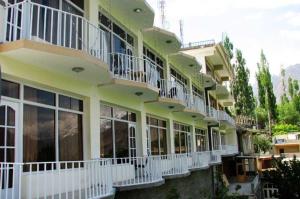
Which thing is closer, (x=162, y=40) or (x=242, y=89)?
(x=162, y=40)

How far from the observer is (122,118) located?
13492 mm

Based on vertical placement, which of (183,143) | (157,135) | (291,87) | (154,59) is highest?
(291,87)

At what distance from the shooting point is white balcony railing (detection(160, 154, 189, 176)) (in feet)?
47.0

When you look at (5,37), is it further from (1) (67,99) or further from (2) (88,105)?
(2) (88,105)

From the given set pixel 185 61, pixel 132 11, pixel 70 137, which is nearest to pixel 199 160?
pixel 185 61

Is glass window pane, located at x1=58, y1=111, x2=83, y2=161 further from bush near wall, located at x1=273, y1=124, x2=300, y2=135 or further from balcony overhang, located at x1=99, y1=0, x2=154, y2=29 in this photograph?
bush near wall, located at x1=273, y1=124, x2=300, y2=135

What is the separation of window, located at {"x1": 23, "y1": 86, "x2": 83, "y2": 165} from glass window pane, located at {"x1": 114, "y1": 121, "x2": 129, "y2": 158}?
2428 millimetres

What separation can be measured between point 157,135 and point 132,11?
20.8 feet

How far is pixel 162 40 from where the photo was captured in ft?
56.3

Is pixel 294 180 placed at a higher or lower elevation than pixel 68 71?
lower

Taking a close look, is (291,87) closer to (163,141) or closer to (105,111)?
(163,141)

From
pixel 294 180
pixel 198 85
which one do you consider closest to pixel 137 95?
pixel 198 85

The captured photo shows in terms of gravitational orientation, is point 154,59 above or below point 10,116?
above

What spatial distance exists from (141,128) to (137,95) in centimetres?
168
